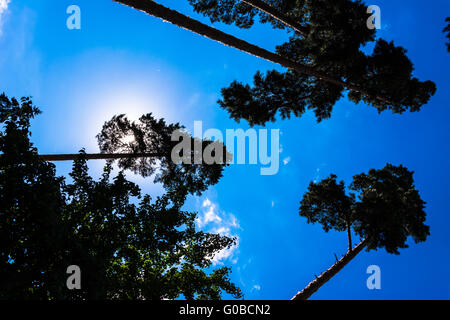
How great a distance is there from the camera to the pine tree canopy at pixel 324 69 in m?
8.89

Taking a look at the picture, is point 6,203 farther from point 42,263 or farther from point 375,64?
point 375,64

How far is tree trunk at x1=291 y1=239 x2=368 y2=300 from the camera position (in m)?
9.08

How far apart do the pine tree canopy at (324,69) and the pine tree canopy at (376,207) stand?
13.4 ft

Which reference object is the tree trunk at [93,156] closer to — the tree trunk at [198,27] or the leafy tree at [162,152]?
the leafy tree at [162,152]

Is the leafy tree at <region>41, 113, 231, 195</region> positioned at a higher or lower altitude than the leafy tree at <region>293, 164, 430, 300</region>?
higher

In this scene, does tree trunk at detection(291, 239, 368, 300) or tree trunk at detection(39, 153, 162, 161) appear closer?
tree trunk at detection(291, 239, 368, 300)

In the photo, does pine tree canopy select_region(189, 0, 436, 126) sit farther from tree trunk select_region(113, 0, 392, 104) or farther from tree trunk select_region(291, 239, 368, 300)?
tree trunk select_region(291, 239, 368, 300)

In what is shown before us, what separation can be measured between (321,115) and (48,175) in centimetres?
1289

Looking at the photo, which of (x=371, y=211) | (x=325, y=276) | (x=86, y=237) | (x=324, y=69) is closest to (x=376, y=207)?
(x=371, y=211)

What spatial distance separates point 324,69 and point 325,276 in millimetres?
9298

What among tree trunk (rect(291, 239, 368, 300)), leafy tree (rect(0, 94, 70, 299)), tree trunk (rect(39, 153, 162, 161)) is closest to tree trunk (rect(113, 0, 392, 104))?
leafy tree (rect(0, 94, 70, 299))

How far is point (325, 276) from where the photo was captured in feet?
31.0

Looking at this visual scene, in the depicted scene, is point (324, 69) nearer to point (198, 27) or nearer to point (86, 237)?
point (198, 27)

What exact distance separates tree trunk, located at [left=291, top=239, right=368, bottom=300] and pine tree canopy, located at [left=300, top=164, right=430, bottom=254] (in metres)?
1.17
